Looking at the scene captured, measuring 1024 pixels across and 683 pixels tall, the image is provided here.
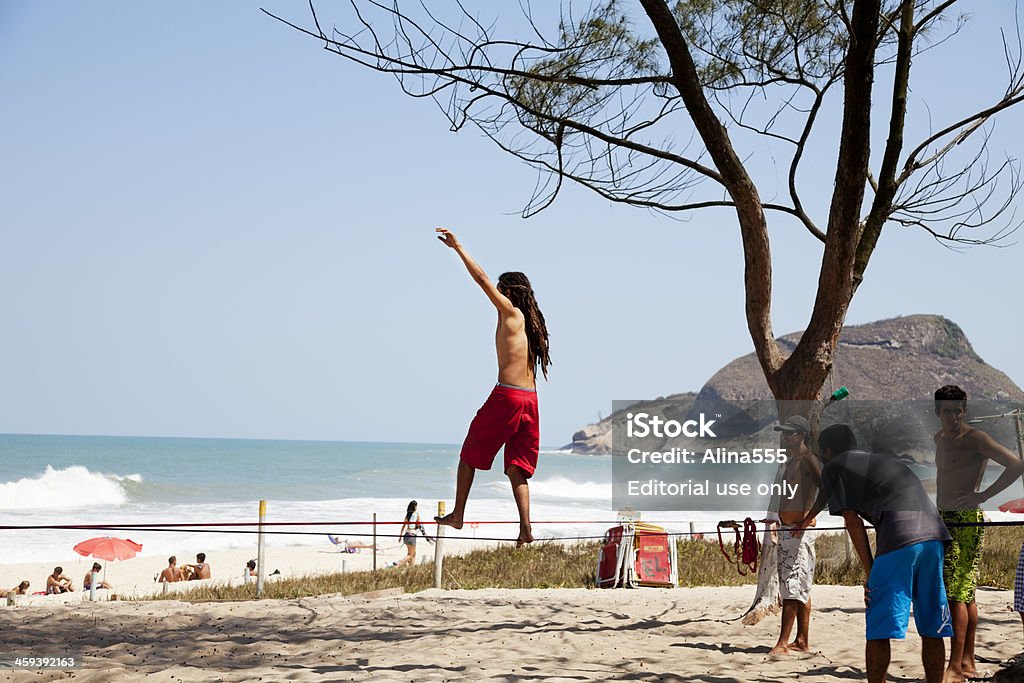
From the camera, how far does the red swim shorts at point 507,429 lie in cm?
498

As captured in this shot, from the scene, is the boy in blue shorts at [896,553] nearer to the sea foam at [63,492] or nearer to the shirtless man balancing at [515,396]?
the shirtless man balancing at [515,396]

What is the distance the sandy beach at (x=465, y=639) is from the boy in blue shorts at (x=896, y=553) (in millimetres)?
1326

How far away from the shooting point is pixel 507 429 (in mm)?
5000

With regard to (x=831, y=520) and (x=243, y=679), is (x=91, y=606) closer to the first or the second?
(x=243, y=679)

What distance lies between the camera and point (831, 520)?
89.6 feet

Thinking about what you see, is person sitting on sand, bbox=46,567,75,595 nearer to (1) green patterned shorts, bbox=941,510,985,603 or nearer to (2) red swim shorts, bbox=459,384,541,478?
(2) red swim shorts, bbox=459,384,541,478

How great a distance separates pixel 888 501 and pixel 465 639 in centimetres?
364

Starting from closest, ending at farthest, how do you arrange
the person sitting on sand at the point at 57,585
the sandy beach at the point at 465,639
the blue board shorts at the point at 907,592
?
the blue board shorts at the point at 907,592 < the sandy beach at the point at 465,639 < the person sitting on sand at the point at 57,585

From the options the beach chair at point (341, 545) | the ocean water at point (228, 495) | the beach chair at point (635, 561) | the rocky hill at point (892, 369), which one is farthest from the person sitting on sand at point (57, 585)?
the rocky hill at point (892, 369)

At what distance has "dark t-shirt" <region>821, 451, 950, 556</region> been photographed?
14.7 feet

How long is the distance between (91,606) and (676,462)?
5628mm

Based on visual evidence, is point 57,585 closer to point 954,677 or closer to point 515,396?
point 515,396

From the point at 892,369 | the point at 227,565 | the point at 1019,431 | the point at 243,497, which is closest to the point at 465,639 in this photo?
the point at 1019,431

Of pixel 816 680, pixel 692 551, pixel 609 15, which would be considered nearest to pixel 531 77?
pixel 609 15
